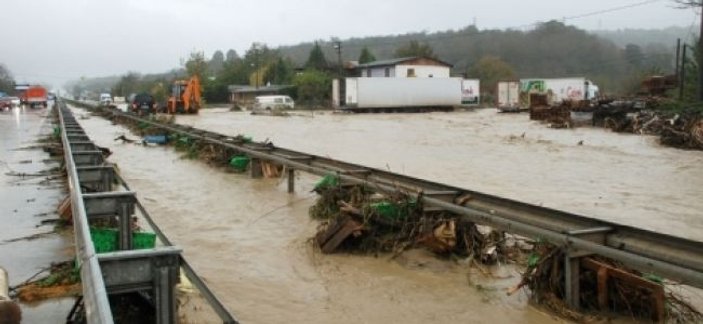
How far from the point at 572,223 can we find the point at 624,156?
1436cm

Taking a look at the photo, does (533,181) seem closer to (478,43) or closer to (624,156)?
(624,156)

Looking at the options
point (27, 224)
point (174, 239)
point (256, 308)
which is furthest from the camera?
point (27, 224)

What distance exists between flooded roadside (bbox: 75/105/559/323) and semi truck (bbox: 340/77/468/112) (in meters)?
43.7

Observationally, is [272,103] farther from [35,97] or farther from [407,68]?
[35,97]

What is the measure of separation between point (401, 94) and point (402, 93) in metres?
0.14

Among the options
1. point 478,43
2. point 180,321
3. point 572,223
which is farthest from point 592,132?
point 478,43

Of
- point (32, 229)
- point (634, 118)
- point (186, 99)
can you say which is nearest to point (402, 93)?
point (186, 99)

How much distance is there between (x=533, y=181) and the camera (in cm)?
1377

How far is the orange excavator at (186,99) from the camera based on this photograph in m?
48.7

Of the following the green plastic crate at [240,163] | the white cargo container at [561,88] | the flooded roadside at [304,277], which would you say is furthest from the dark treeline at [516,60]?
the flooded roadside at [304,277]

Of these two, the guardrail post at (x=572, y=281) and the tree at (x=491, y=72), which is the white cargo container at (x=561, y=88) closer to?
the tree at (x=491, y=72)

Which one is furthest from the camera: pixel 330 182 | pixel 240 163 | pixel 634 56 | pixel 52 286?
pixel 634 56

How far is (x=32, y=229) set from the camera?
8.54 metres

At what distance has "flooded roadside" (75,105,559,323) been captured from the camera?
553 cm
